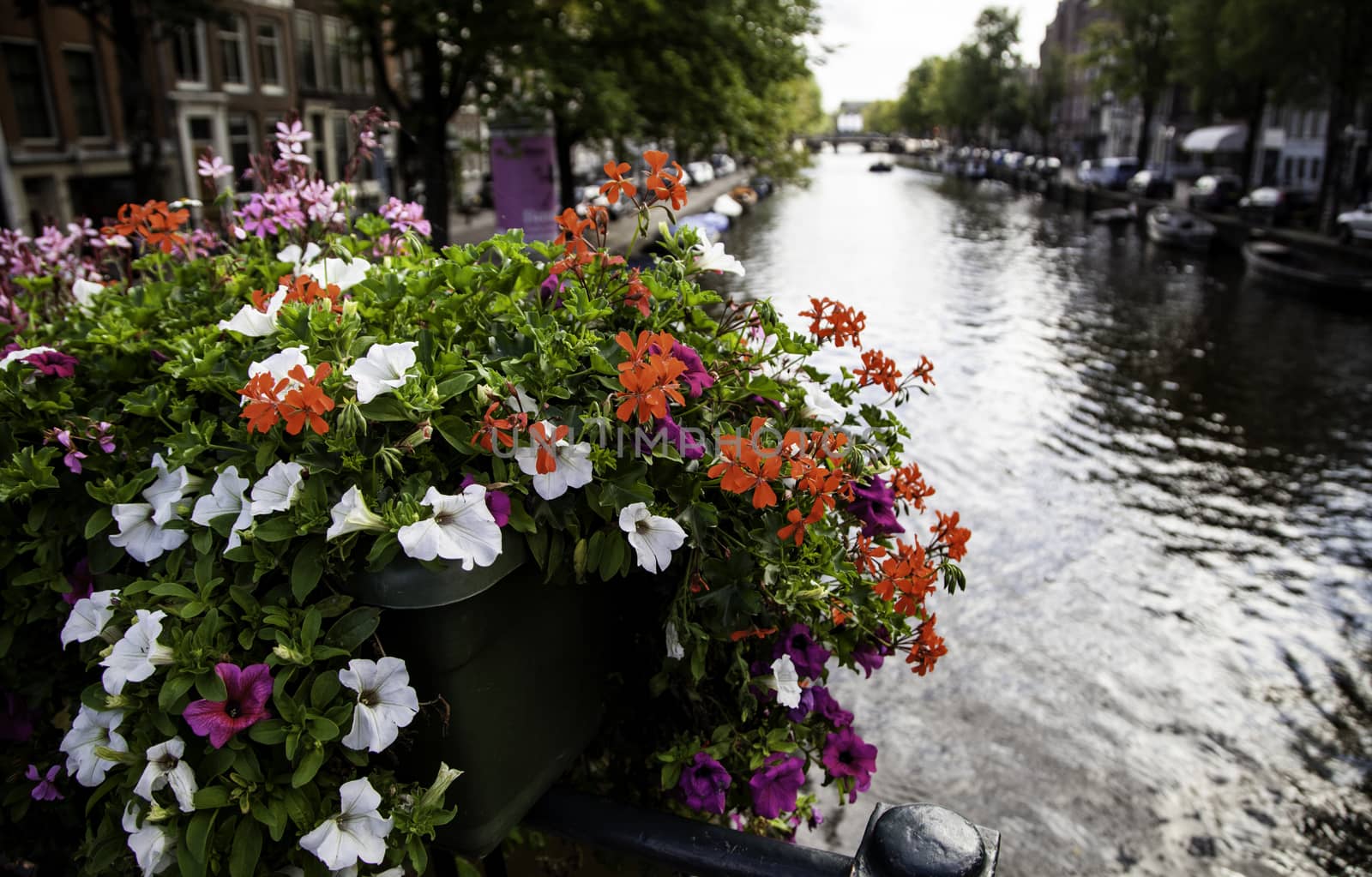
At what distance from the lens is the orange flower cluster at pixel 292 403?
1206 millimetres

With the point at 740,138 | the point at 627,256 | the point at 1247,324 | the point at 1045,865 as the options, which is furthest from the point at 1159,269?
the point at 627,256

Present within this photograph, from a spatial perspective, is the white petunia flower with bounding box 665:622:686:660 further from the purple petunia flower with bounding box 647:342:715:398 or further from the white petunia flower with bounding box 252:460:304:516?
the white petunia flower with bounding box 252:460:304:516

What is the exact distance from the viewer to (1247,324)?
718 inches

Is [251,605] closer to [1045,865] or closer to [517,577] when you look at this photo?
[517,577]

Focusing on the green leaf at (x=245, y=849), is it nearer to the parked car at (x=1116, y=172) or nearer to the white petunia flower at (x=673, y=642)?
the white petunia flower at (x=673, y=642)

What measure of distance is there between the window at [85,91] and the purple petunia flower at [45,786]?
23802mm

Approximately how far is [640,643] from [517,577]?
1.44 feet

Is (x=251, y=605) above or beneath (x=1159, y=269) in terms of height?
above

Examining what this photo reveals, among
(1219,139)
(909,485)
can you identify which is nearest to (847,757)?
(909,485)

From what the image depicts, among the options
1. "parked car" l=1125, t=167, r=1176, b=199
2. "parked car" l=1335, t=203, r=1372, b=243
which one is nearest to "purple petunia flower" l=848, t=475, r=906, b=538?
"parked car" l=1335, t=203, r=1372, b=243

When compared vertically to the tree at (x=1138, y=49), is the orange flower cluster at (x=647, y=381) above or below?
below

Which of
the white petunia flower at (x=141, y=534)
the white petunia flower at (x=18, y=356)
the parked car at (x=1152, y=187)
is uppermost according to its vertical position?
the white petunia flower at (x=18, y=356)

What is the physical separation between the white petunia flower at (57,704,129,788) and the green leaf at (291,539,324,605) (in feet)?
0.96

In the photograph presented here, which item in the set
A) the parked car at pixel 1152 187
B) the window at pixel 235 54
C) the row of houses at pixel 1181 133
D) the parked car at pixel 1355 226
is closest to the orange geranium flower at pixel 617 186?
the parked car at pixel 1355 226
